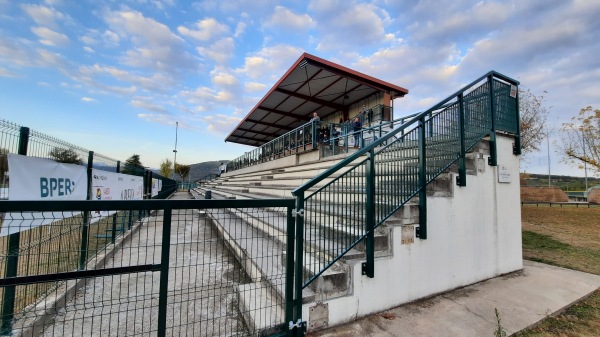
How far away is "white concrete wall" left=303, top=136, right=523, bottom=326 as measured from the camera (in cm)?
332

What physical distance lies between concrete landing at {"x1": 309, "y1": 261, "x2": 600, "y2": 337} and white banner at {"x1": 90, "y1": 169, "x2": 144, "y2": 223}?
12.8 feet

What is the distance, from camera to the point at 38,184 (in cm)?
306

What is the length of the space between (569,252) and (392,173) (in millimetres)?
6719

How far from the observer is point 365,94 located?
53.2 feet

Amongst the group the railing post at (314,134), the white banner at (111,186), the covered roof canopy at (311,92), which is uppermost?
the covered roof canopy at (311,92)

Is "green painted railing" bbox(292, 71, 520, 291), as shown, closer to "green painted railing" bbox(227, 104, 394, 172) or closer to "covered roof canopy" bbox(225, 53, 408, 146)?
"green painted railing" bbox(227, 104, 394, 172)

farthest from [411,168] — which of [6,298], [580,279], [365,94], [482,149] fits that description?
[365,94]

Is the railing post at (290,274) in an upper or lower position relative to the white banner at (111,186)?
lower

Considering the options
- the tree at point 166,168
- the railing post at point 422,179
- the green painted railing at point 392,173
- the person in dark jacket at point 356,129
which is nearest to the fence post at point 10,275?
the green painted railing at point 392,173

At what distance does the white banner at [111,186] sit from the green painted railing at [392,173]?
9.70ft

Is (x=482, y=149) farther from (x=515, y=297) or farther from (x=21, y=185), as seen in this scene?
(x=21, y=185)

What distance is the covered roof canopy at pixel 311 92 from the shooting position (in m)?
13.2

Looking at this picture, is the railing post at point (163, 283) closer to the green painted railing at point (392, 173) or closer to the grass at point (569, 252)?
the green painted railing at point (392, 173)

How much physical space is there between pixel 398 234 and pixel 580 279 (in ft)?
12.5
